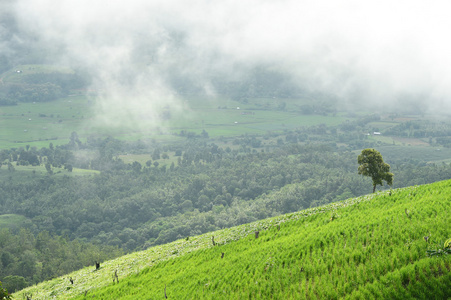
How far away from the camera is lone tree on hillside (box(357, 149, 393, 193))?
65.1 metres

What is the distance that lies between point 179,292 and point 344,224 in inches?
753

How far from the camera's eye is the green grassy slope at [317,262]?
2684 centimetres

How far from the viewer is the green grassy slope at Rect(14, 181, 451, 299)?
26.8 m

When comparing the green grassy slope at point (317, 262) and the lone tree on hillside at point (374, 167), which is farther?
the lone tree on hillside at point (374, 167)

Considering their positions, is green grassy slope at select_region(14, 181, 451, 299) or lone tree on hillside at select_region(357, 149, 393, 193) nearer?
green grassy slope at select_region(14, 181, 451, 299)

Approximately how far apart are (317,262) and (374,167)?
37.2 meters

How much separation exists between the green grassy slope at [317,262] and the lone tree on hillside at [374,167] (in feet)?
42.2

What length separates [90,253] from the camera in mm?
131875

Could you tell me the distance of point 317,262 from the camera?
33062 millimetres

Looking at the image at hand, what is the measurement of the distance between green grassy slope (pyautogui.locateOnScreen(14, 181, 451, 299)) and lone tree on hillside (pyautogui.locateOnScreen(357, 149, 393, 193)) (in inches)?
506

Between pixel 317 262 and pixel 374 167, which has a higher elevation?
pixel 374 167

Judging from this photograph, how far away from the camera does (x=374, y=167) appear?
2566 inches

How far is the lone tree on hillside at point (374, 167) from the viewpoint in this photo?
6512 cm

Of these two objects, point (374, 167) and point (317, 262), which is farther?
point (374, 167)
